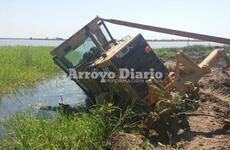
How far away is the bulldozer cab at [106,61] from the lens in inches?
324

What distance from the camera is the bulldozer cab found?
8227 millimetres

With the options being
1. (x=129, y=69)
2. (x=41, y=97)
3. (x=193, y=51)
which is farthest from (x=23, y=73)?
(x=193, y=51)

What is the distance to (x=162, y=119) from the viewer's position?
702 cm

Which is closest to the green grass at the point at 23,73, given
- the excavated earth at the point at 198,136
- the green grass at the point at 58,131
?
the green grass at the point at 58,131

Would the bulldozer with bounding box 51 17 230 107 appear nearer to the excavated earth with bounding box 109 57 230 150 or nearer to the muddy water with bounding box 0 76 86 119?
the excavated earth with bounding box 109 57 230 150

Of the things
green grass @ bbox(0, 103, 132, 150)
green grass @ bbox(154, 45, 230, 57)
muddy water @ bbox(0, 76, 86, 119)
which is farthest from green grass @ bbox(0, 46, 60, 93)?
green grass @ bbox(154, 45, 230, 57)

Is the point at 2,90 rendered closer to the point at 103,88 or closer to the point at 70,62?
the point at 70,62

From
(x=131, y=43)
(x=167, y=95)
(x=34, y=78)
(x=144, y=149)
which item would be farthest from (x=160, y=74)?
(x=34, y=78)

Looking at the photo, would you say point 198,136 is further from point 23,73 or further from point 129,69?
point 23,73

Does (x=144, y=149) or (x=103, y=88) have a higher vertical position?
(x=103, y=88)

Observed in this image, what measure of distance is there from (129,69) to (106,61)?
1.87 ft

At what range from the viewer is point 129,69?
27.5ft

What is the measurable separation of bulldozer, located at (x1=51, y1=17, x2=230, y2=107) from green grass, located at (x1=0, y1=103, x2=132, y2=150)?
51.1 inches

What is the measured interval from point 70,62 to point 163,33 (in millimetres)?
2526
